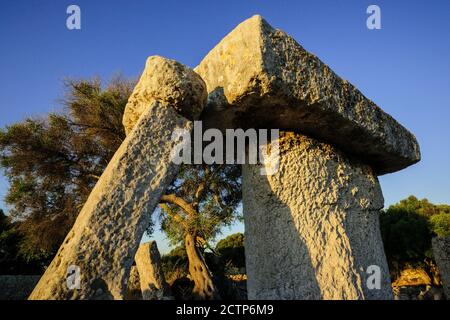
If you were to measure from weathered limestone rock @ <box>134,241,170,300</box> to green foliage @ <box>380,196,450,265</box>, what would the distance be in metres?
17.9

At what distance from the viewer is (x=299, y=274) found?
238 centimetres

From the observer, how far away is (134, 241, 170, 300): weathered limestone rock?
708 cm

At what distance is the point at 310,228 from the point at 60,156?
10.1 metres

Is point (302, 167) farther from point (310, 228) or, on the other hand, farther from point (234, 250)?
point (234, 250)

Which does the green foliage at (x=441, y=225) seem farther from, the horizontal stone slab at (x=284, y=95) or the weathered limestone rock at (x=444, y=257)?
the horizontal stone slab at (x=284, y=95)

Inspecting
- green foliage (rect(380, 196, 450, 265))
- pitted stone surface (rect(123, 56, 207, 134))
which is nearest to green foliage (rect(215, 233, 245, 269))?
green foliage (rect(380, 196, 450, 265))

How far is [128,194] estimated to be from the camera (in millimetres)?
1860

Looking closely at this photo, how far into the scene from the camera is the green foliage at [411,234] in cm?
1989

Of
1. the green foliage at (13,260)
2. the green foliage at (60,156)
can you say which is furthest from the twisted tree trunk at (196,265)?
the green foliage at (13,260)

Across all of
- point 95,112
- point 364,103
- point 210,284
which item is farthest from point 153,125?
point 95,112

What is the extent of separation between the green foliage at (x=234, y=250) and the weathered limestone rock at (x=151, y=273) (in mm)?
13410

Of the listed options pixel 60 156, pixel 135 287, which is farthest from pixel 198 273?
pixel 60 156

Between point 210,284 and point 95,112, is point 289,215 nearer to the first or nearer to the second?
point 210,284
